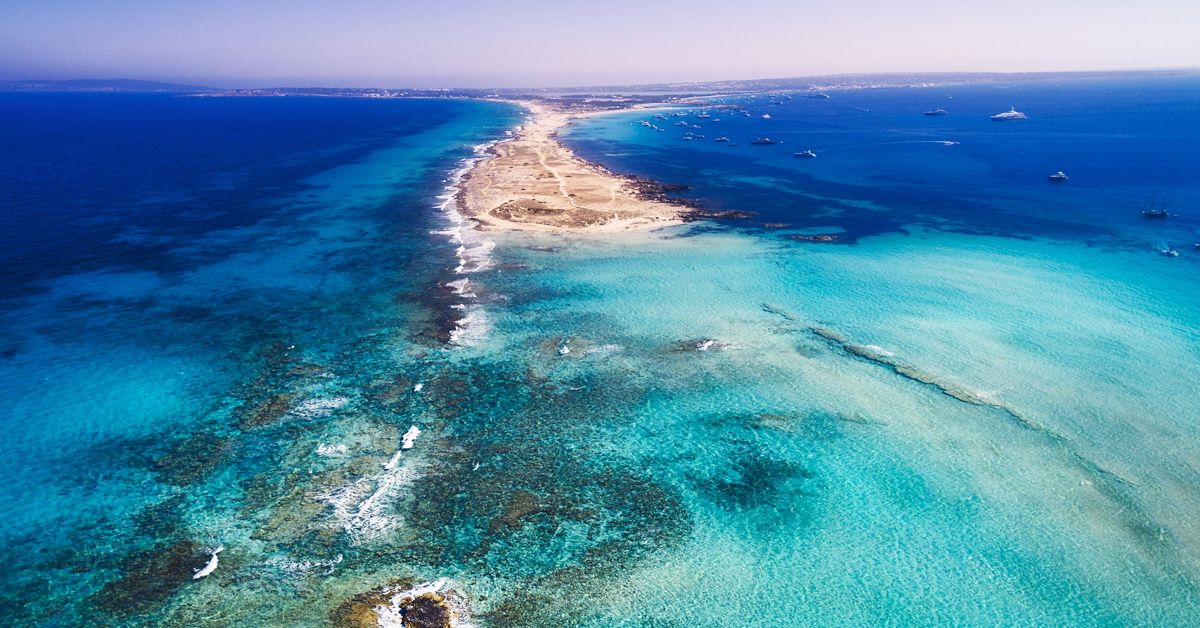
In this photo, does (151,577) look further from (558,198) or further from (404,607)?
(558,198)

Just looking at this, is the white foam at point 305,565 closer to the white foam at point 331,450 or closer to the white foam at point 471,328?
the white foam at point 331,450

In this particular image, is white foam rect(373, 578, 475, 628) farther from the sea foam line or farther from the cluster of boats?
the cluster of boats

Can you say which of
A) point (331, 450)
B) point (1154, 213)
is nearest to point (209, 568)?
point (331, 450)

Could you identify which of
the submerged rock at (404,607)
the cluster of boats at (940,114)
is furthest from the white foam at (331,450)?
the cluster of boats at (940,114)

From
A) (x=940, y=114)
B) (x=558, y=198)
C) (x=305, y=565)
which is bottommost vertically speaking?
(x=305, y=565)

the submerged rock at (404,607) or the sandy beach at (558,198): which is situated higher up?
the sandy beach at (558,198)

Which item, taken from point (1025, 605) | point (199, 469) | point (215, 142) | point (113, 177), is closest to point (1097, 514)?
point (1025, 605)
